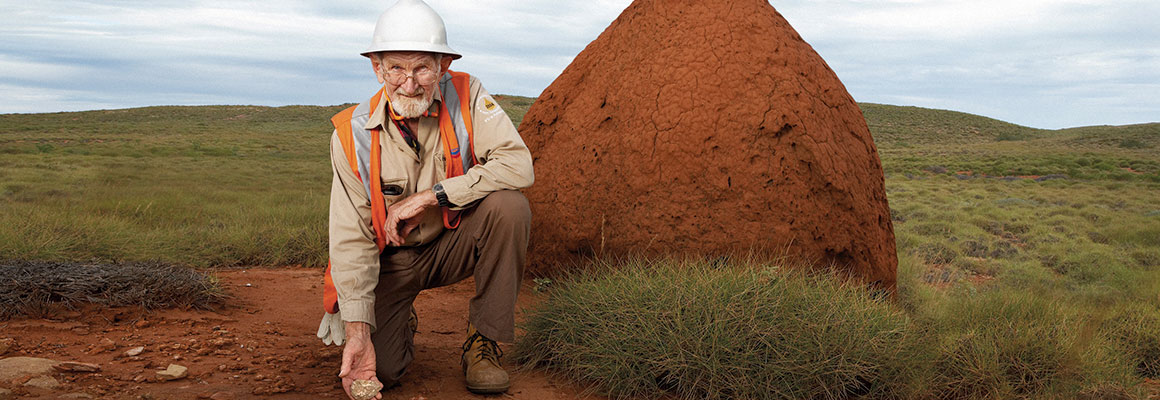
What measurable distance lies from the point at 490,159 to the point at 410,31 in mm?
581

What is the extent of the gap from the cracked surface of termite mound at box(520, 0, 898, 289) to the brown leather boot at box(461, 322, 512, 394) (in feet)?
4.63

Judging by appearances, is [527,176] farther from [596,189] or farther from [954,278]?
[954,278]

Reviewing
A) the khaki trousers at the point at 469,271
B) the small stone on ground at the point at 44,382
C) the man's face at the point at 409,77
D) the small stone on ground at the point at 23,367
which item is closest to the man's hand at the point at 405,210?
the khaki trousers at the point at 469,271

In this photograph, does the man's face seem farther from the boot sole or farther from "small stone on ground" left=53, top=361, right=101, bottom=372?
"small stone on ground" left=53, top=361, right=101, bottom=372

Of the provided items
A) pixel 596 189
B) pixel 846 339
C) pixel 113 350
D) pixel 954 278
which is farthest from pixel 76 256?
pixel 954 278

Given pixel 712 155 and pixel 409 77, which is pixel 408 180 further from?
pixel 712 155

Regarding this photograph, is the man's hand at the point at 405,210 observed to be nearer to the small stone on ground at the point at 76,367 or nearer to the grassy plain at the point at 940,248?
the grassy plain at the point at 940,248

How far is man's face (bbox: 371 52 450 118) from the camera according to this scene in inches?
111

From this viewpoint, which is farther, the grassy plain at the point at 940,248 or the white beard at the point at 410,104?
the grassy plain at the point at 940,248

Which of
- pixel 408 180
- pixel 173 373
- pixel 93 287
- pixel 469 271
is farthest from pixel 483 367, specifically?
pixel 93 287

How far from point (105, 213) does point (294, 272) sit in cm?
329

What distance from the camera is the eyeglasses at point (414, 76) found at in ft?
9.30

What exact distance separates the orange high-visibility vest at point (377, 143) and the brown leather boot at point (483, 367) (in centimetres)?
49

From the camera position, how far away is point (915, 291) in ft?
16.9
